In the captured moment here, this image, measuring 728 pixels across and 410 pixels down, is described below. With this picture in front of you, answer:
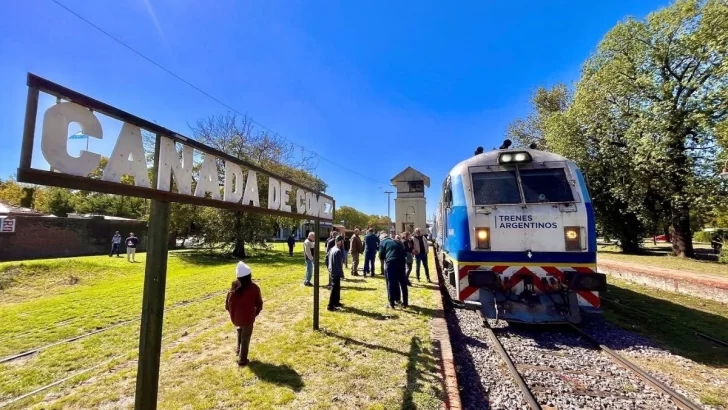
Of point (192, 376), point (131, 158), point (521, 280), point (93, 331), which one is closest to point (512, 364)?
point (521, 280)

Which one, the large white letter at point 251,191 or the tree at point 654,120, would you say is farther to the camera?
the tree at point 654,120

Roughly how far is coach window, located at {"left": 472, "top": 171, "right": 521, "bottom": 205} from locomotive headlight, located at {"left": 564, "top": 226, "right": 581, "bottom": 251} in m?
1.04

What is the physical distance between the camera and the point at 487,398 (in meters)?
3.99

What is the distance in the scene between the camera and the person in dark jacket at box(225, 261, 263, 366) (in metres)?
4.69

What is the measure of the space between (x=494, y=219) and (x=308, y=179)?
26203 millimetres

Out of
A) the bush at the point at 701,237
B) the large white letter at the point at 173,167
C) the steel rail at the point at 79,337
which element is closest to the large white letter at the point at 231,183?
the large white letter at the point at 173,167

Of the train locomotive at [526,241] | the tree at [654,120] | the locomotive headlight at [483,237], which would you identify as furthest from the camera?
the tree at [654,120]

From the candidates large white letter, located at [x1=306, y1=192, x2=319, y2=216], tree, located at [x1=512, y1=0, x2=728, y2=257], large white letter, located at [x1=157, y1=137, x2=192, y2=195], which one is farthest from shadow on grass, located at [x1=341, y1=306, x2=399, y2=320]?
tree, located at [x1=512, y1=0, x2=728, y2=257]

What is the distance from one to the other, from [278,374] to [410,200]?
25326 mm

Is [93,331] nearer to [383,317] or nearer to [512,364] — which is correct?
[383,317]

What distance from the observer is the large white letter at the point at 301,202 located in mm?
5598

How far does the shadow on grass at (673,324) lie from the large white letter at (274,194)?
6265 mm

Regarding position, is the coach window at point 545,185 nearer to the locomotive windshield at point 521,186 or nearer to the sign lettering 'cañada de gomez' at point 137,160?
the locomotive windshield at point 521,186

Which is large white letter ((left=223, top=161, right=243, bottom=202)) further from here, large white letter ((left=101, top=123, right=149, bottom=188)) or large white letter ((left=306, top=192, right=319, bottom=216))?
large white letter ((left=306, top=192, right=319, bottom=216))
